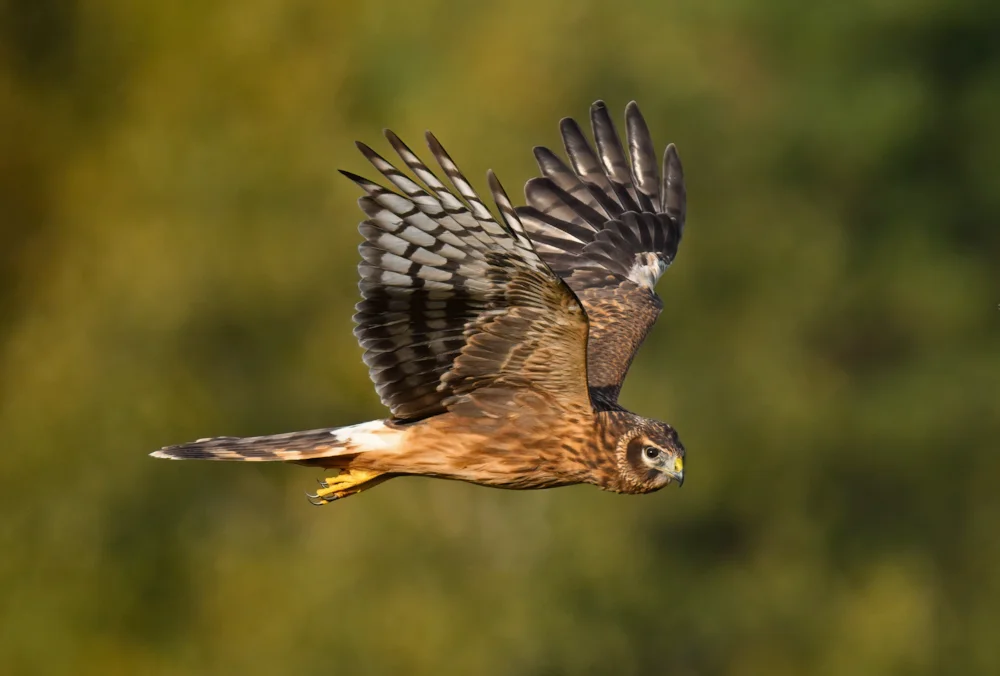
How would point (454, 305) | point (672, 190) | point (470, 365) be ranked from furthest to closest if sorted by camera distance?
1. point (672, 190)
2. point (470, 365)
3. point (454, 305)

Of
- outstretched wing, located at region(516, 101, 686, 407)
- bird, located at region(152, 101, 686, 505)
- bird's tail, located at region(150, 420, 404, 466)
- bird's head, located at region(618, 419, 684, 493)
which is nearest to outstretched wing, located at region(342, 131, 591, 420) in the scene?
bird, located at region(152, 101, 686, 505)

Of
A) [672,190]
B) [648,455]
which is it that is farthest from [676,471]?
[672,190]

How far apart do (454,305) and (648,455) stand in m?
1.17

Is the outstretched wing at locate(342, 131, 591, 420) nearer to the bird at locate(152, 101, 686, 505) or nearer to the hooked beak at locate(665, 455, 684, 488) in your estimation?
the bird at locate(152, 101, 686, 505)

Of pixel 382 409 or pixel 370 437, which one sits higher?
pixel 382 409

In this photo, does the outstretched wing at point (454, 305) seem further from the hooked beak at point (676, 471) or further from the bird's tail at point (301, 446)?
the hooked beak at point (676, 471)

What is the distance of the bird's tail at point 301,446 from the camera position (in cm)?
759

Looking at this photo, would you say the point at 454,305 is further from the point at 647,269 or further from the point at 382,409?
the point at 382,409

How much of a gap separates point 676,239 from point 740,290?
1552cm

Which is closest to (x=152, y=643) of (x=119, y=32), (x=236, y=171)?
(x=236, y=171)

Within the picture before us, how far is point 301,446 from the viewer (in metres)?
7.68

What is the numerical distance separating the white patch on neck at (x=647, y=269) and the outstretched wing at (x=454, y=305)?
2099mm

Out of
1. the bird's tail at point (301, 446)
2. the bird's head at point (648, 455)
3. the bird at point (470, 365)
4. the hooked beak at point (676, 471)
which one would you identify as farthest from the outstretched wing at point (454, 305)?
the hooked beak at point (676, 471)

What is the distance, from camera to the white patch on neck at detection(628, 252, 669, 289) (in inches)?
381
